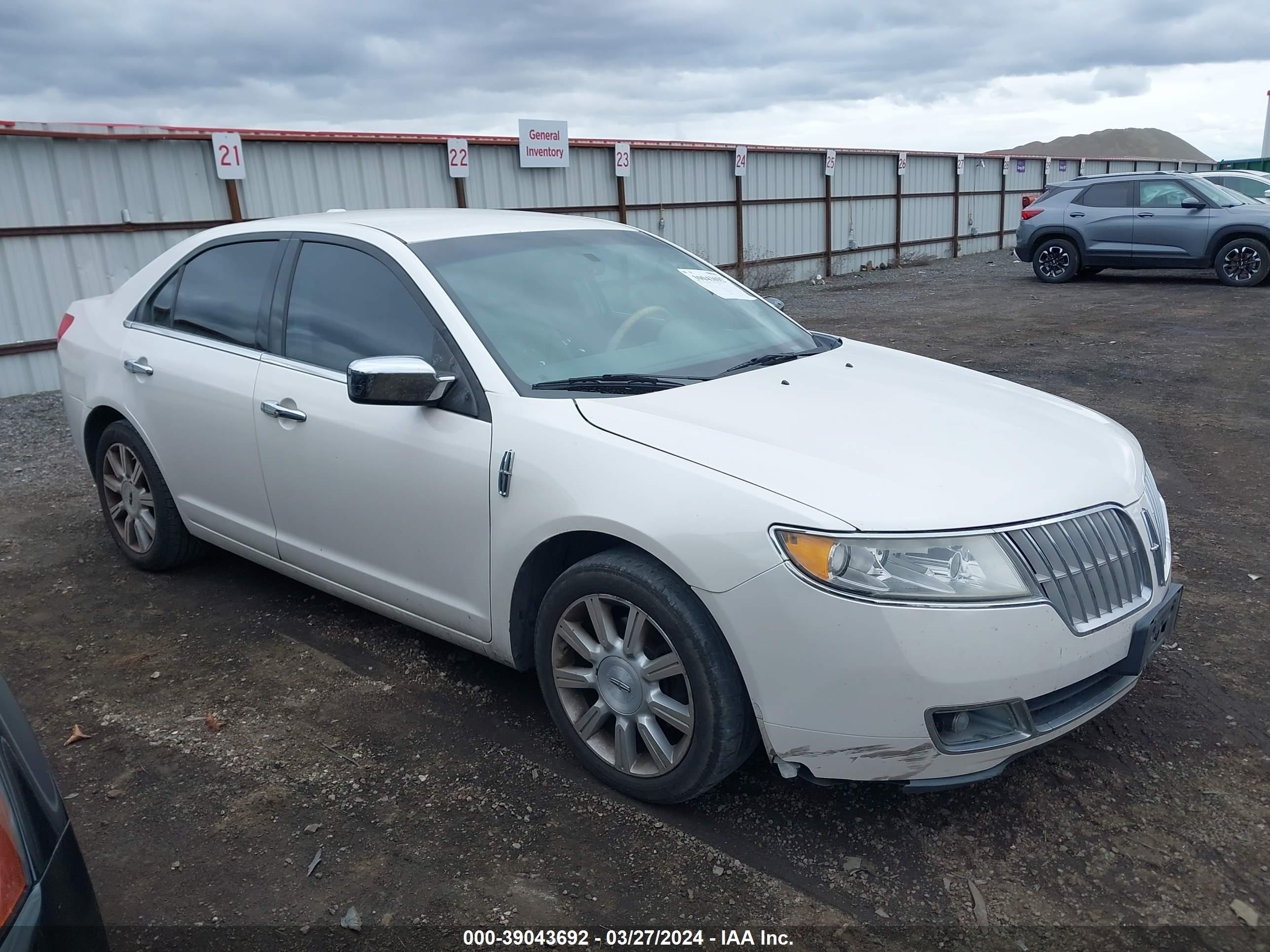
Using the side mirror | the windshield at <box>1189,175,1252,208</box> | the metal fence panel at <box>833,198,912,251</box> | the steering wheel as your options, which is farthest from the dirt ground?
the metal fence panel at <box>833,198,912,251</box>

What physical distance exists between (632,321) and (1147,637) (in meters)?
1.93

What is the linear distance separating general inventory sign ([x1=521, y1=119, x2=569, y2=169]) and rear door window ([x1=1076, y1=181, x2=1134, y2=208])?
8.50 meters

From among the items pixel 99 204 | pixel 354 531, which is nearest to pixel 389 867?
pixel 354 531

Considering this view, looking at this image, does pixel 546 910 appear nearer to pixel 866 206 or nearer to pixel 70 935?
pixel 70 935

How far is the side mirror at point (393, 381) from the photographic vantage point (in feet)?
10.0

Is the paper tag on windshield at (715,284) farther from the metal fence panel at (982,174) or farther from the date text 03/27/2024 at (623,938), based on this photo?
the metal fence panel at (982,174)

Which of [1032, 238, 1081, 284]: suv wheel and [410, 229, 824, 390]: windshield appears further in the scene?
[1032, 238, 1081, 284]: suv wheel

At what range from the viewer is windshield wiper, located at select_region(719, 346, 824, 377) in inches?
138

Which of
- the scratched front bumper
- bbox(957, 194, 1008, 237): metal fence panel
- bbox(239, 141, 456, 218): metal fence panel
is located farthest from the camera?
bbox(957, 194, 1008, 237): metal fence panel

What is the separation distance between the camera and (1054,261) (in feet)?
58.2

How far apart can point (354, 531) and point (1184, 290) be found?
16049 millimetres

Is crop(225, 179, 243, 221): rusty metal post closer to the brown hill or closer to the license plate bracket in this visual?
the license plate bracket

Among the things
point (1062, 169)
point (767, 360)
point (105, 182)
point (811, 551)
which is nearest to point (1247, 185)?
point (1062, 169)

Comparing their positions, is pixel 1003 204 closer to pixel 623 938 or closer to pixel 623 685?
pixel 623 685
